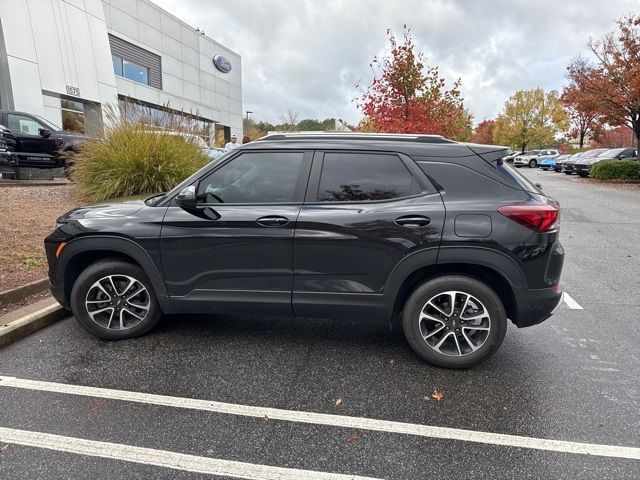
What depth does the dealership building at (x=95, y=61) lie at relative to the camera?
52.2 feet

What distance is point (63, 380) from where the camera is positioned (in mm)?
3033

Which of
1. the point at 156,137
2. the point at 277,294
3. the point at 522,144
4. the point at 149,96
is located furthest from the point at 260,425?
the point at 522,144

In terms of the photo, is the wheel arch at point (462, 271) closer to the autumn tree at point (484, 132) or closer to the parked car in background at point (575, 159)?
the parked car in background at point (575, 159)

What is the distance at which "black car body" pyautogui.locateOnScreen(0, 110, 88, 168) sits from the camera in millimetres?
11469

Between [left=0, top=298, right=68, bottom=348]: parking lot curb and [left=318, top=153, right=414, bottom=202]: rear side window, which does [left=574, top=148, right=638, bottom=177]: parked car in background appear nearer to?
[left=318, top=153, right=414, bottom=202]: rear side window

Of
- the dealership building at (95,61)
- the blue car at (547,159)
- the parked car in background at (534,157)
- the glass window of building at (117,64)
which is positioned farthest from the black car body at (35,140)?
the parked car in background at (534,157)

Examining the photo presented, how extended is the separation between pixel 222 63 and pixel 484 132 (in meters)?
41.0

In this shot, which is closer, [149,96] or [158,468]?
[158,468]

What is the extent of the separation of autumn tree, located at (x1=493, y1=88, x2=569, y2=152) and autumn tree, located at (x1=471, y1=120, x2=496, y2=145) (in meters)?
8.60

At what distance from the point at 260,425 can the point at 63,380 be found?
156cm

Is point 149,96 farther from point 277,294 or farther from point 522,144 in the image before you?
point 522,144

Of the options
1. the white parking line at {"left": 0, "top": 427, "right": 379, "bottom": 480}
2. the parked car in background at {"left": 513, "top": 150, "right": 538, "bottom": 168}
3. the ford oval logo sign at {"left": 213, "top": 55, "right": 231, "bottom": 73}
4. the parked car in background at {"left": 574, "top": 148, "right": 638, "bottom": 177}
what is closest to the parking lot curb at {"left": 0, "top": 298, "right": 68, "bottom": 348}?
the white parking line at {"left": 0, "top": 427, "right": 379, "bottom": 480}

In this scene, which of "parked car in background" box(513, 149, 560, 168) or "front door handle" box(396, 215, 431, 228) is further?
"parked car in background" box(513, 149, 560, 168)

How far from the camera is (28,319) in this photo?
3.75 meters
